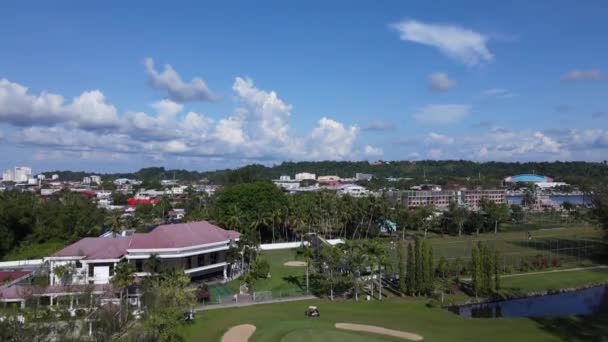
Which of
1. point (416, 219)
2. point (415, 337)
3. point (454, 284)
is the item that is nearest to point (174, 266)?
point (415, 337)

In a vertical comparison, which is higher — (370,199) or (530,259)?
(370,199)

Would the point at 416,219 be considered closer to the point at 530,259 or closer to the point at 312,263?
the point at 530,259

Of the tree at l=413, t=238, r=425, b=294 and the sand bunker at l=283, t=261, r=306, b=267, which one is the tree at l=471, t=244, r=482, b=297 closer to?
the tree at l=413, t=238, r=425, b=294

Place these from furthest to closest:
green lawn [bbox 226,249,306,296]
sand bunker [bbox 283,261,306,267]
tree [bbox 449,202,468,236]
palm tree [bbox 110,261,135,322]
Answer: tree [bbox 449,202,468,236] < sand bunker [bbox 283,261,306,267] < green lawn [bbox 226,249,306,296] < palm tree [bbox 110,261,135,322]

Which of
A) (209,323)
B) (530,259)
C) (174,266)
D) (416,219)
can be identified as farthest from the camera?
(416,219)

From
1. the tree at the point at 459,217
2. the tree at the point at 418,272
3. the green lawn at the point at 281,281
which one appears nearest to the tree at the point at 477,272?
the tree at the point at 418,272

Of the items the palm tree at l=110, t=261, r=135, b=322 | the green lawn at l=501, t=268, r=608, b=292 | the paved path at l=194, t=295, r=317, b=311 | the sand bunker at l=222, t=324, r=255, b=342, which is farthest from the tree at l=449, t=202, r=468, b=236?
the palm tree at l=110, t=261, r=135, b=322

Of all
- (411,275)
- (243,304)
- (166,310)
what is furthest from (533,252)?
(166,310)

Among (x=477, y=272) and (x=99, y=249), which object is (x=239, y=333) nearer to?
(x=99, y=249)
